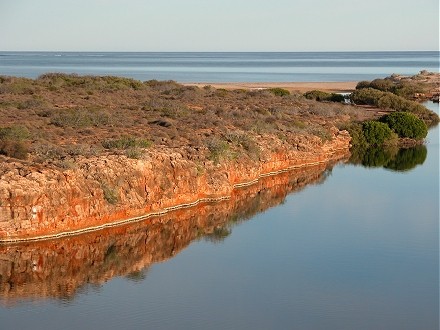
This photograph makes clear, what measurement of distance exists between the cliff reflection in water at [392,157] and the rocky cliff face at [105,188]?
32.9 feet

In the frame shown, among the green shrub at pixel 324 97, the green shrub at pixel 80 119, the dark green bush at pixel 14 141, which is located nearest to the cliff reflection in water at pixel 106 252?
the dark green bush at pixel 14 141

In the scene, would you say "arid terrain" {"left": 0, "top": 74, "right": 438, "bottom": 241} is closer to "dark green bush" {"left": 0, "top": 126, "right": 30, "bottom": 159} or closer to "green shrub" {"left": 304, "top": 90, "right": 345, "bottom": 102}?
"dark green bush" {"left": 0, "top": 126, "right": 30, "bottom": 159}

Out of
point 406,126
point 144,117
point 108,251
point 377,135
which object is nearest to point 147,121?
point 144,117

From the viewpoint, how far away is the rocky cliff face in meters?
24.2

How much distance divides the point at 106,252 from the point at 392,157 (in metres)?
24.4

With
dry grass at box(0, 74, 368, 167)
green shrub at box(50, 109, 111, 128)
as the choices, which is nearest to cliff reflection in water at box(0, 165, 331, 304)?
dry grass at box(0, 74, 368, 167)

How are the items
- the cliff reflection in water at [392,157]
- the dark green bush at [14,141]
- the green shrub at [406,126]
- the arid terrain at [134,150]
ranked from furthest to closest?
the green shrub at [406,126]
the cliff reflection in water at [392,157]
the dark green bush at [14,141]
the arid terrain at [134,150]

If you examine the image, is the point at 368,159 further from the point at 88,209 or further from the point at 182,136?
the point at 88,209

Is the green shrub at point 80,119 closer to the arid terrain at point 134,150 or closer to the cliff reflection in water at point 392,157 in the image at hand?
the arid terrain at point 134,150

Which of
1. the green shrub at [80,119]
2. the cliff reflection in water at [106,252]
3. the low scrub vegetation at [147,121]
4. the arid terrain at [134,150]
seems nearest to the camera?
the cliff reflection in water at [106,252]

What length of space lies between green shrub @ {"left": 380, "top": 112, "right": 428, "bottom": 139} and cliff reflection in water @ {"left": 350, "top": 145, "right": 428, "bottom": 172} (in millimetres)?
1442

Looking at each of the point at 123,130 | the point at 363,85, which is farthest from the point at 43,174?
the point at 363,85

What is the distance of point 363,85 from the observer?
78.0 m

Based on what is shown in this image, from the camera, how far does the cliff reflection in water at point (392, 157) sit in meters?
41.5
